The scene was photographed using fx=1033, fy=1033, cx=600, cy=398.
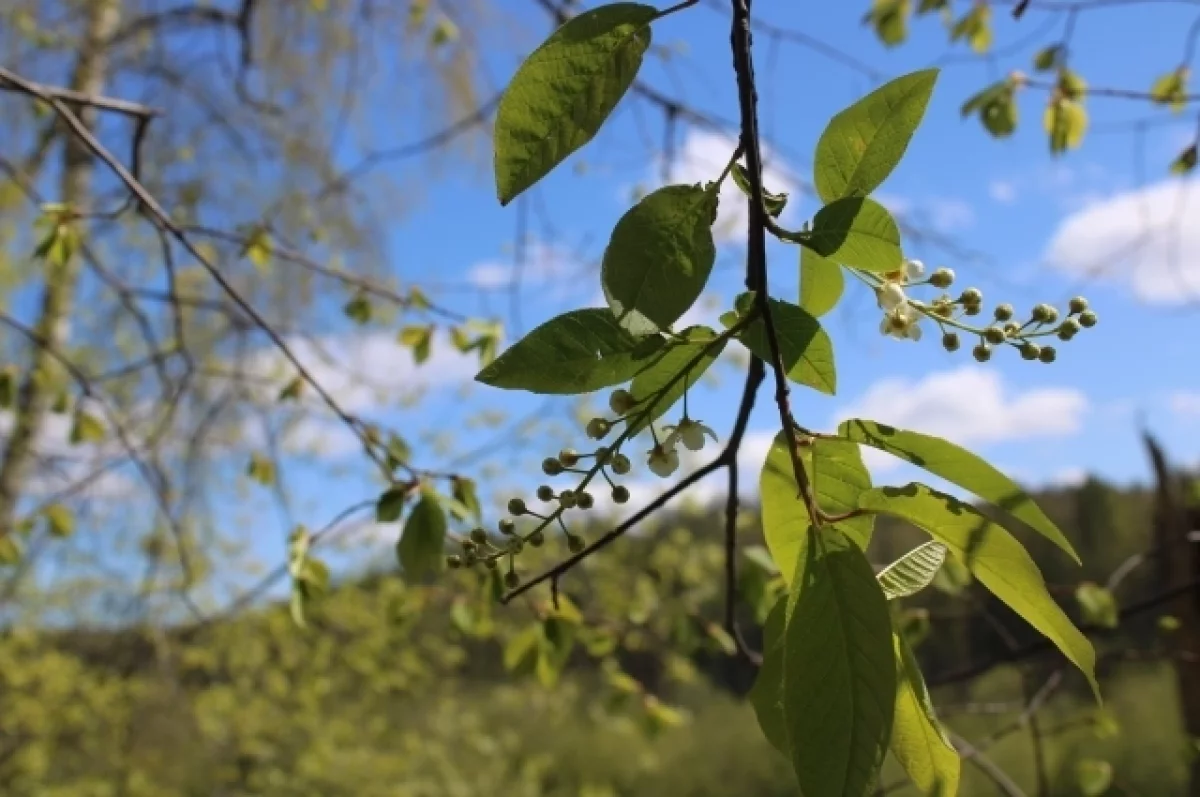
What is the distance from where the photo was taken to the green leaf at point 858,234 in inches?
14.4

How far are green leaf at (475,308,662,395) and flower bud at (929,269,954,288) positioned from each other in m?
0.12

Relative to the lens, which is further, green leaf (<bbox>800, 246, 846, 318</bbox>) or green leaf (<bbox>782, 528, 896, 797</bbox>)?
green leaf (<bbox>800, 246, 846, 318</bbox>)

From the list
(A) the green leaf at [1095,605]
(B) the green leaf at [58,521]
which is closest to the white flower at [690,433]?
(A) the green leaf at [1095,605]

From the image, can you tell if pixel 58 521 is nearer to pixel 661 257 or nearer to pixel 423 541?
pixel 423 541

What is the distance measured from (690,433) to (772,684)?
0.12 m

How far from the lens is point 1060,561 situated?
13.9 ft

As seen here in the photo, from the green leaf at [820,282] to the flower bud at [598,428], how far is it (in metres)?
0.12

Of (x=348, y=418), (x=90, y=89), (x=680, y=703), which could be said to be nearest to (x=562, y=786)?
(x=680, y=703)

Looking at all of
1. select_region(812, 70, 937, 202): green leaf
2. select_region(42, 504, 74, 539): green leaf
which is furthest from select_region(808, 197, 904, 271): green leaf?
select_region(42, 504, 74, 539): green leaf

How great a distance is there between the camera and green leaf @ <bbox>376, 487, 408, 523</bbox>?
0.77m

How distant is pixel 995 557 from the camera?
0.36 metres

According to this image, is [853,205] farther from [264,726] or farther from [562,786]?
[562,786]

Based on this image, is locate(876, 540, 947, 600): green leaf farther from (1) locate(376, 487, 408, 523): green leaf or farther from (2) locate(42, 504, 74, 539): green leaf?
(2) locate(42, 504, 74, 539): green leaf

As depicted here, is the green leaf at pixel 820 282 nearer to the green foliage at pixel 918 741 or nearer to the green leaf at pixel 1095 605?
the green foliage at pixel 918 741
